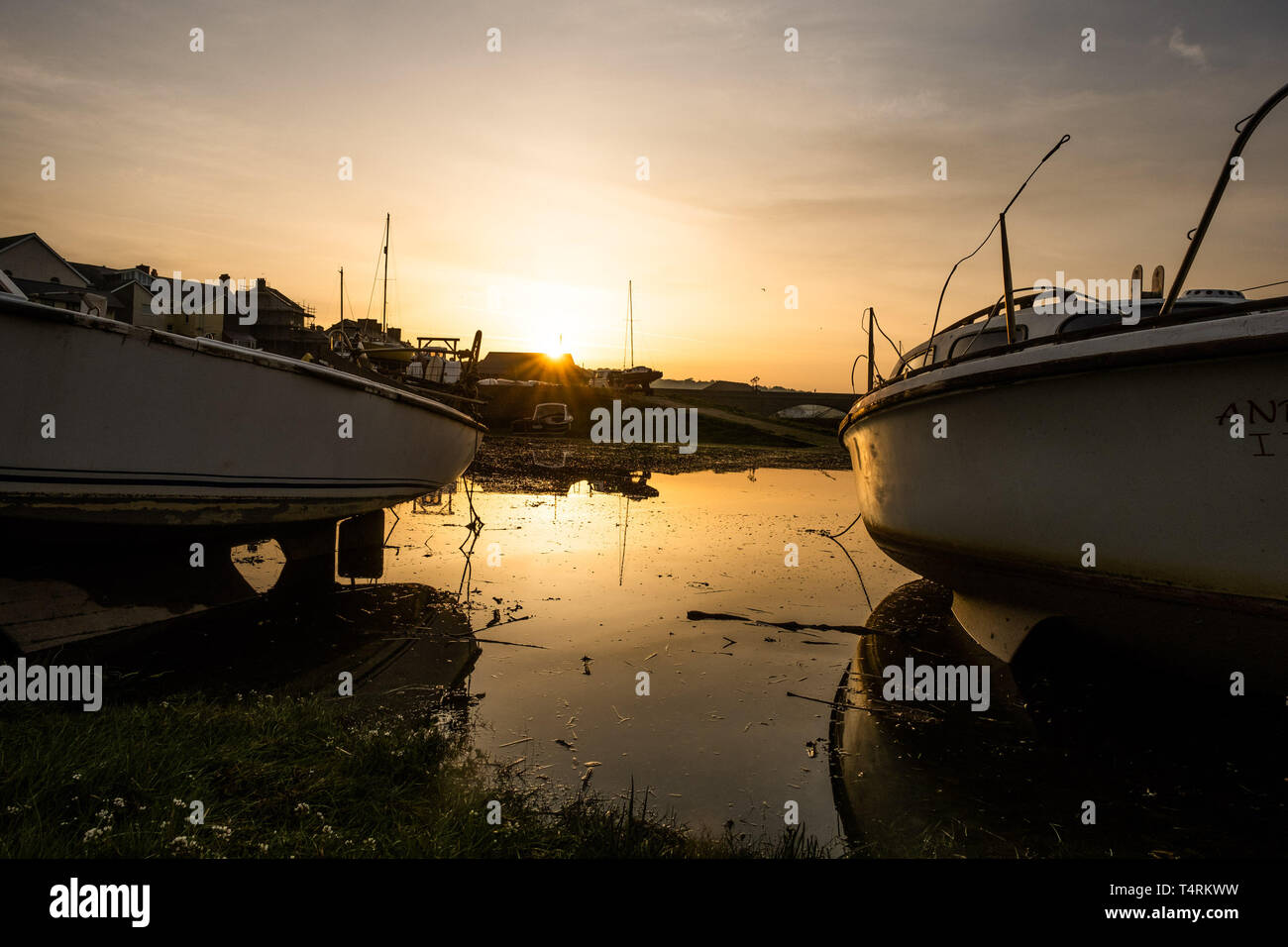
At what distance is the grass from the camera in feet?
7.83

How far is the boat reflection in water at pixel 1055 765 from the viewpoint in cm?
280

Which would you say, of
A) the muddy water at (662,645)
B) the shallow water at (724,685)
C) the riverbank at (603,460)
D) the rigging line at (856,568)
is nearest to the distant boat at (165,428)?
the shallow water at (724,685)

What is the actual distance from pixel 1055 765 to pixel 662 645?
246cm

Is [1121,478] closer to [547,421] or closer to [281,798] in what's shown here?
[281,798]

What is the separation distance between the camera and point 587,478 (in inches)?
619

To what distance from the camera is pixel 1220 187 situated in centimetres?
349

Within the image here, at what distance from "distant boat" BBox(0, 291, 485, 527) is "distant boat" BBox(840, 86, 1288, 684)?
488 centimetres

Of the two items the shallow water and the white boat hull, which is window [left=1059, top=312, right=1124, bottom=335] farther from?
the shallow water

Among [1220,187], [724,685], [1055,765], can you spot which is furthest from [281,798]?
[1220,187]
